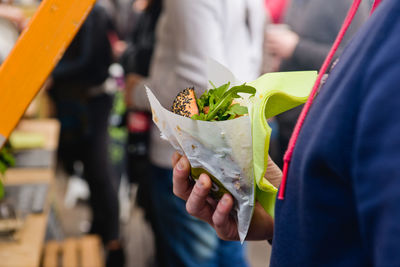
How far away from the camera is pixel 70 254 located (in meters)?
1.62

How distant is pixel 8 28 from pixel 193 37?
914 mm

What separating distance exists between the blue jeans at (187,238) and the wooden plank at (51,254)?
0.45 meters

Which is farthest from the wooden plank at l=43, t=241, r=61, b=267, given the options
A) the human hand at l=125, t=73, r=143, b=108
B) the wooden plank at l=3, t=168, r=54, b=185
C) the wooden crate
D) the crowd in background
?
the human hand at l=125, t=73, r=143, b=108

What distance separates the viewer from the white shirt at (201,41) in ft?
4.26

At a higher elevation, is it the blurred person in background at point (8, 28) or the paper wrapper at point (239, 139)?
the paper wrapper at point (239, 139)

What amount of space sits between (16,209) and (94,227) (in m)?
1.25

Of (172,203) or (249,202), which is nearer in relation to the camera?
(249,202)

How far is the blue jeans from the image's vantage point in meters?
1.49

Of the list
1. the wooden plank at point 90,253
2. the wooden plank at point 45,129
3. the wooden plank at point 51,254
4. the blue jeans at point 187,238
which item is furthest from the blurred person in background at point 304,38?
the wooden plank at point 45,129

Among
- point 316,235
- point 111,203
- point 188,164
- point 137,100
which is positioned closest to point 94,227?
point 111,203

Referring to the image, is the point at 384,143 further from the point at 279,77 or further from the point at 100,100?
the point at 100,100

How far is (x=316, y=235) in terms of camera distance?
483 mm

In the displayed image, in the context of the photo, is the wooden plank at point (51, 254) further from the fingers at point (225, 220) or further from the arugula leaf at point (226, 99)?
the arugula leaf at point (226, 99)

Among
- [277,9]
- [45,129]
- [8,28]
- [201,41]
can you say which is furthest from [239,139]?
[277,9]
